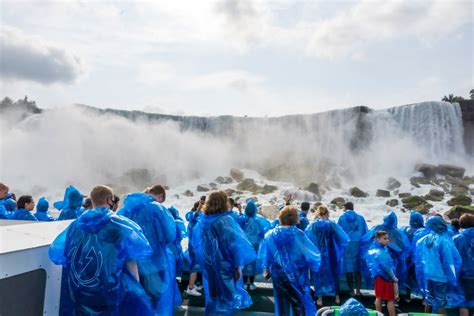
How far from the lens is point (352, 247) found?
19.7 ft

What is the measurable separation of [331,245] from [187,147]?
88.4ft

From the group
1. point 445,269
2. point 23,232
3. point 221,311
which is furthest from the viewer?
point 445,269

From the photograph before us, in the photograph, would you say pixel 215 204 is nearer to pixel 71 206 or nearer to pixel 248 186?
pixel 71 206

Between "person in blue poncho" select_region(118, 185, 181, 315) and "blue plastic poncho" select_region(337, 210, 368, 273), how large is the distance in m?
3.24

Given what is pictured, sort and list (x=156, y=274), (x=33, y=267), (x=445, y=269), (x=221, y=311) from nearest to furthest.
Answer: (x=33, y=267) → (x=156, y=274) → (x=221, y=311) → (x=445, y=269)

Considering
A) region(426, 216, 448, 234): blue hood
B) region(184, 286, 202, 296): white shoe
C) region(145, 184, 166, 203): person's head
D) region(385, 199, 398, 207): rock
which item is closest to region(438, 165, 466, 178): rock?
region(385, 199, 398, 207): rock

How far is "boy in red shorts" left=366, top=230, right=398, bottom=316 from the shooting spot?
14.4 ft

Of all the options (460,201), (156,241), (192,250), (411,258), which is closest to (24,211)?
(192,250)

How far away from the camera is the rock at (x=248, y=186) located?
27.9 meters

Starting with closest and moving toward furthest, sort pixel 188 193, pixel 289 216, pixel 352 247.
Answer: pixel 289 216 → pixel 352 247 → pixel 188 193

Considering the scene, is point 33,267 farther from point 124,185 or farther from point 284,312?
point 124,185

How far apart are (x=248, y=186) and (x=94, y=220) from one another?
85.3 ft

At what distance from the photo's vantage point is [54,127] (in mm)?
30297

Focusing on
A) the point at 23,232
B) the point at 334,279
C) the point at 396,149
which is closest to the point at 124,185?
the point at 396,149
